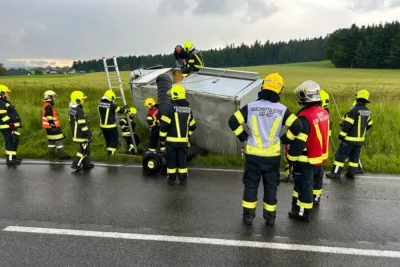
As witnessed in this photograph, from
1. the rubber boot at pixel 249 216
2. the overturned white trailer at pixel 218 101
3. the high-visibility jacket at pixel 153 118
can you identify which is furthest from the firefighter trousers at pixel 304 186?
the high-visibility jacket at pixel 153 118

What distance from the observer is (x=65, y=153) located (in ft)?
26.3

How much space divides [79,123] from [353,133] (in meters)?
5.70

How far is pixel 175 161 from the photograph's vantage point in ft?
19.7

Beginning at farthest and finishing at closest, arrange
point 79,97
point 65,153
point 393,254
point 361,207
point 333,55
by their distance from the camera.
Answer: point 333,55, point 65,153, point 79,97, point 361,207, point 393,254

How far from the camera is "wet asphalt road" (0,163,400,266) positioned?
11.3 ft

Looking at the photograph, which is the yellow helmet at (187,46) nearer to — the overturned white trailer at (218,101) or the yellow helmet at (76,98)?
the overturned white trailer at (218,101)

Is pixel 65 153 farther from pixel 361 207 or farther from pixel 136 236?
pixel 361 207

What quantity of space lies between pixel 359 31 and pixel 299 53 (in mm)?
21726

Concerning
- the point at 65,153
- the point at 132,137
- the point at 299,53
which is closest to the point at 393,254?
the point at 132,137

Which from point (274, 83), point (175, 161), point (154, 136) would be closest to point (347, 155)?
point (274, 83)

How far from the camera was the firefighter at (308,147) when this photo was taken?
4207mm

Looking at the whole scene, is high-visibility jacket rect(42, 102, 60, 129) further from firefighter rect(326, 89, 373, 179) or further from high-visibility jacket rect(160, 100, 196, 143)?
firefighter rect(326, 89, 373, 179)

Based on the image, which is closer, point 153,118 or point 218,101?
point 218,101

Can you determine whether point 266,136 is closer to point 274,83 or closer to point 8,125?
point 274,83
